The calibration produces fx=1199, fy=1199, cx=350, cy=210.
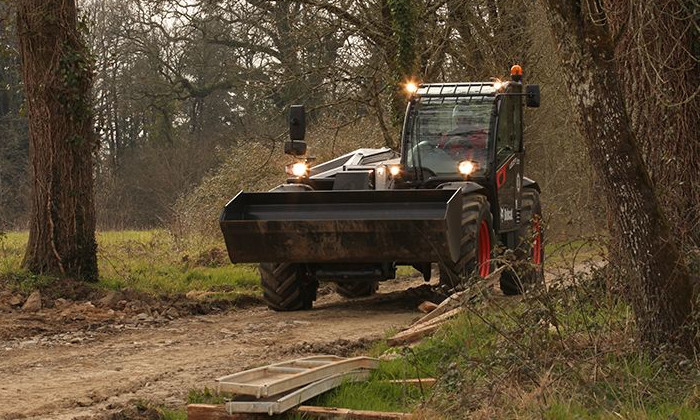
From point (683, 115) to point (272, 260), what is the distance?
499 cm

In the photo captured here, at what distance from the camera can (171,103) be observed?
40875mm

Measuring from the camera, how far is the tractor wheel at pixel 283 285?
13.2 metres

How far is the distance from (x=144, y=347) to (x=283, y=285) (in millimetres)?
2781

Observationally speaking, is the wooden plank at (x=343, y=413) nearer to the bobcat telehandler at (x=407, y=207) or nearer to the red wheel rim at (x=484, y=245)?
the bobcat telehandler at (x=407, y=207)

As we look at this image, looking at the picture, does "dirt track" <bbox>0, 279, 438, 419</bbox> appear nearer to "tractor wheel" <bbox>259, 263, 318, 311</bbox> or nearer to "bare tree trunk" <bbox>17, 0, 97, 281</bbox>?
"tractor wheel" <bbox>259, 263, 318, 311</bbox>

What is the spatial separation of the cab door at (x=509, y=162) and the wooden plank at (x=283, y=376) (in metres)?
5.81

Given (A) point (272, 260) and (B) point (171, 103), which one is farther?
(B) point (171, 103)

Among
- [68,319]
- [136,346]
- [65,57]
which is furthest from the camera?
[65,57]

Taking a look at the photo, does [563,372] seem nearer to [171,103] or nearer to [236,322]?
[236,322]

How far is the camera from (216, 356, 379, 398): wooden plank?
6965 mm

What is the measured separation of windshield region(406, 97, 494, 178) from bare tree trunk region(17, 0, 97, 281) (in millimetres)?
4085

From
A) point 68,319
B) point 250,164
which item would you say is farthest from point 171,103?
point 68,319

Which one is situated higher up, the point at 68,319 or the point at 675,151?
the point at 675,151

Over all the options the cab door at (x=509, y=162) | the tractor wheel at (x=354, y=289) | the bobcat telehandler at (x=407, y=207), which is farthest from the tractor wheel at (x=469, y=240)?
the tractor wheel at (x=354, y=289)
